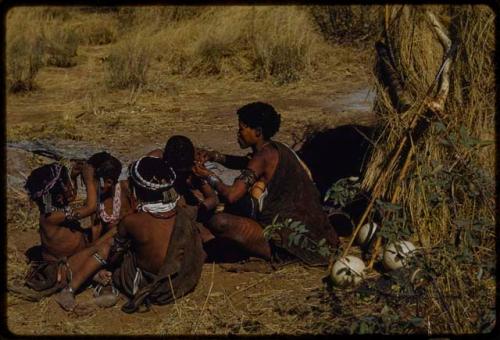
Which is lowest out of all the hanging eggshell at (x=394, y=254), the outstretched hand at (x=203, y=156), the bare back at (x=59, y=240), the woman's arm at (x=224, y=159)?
the bare back at (x=59, y=240)

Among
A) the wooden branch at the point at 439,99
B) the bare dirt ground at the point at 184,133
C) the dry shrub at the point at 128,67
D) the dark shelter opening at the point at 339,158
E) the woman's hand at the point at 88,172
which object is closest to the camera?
the bare dirt ground at the point at 184,133

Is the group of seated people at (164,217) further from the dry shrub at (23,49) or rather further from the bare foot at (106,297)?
the dry shrub at (23,49)

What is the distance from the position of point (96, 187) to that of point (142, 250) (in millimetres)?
708

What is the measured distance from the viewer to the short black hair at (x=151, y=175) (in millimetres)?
4695

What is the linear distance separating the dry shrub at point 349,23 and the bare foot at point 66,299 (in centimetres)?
834

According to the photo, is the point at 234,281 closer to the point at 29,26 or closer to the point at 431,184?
the point at 431,184

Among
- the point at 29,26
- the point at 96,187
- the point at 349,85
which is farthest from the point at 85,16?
the point at 96,187

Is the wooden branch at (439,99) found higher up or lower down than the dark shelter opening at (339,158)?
higher up

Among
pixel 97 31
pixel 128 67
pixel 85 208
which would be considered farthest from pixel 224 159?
pixel 97 31

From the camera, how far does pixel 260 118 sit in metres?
5.26

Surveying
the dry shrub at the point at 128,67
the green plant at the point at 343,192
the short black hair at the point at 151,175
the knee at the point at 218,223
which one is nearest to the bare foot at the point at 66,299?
the short black hair at the point at 151,175

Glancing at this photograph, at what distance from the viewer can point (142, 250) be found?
15.7ft

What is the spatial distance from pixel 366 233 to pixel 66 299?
191 cm

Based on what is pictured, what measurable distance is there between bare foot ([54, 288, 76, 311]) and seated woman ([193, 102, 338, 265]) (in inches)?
36.0
